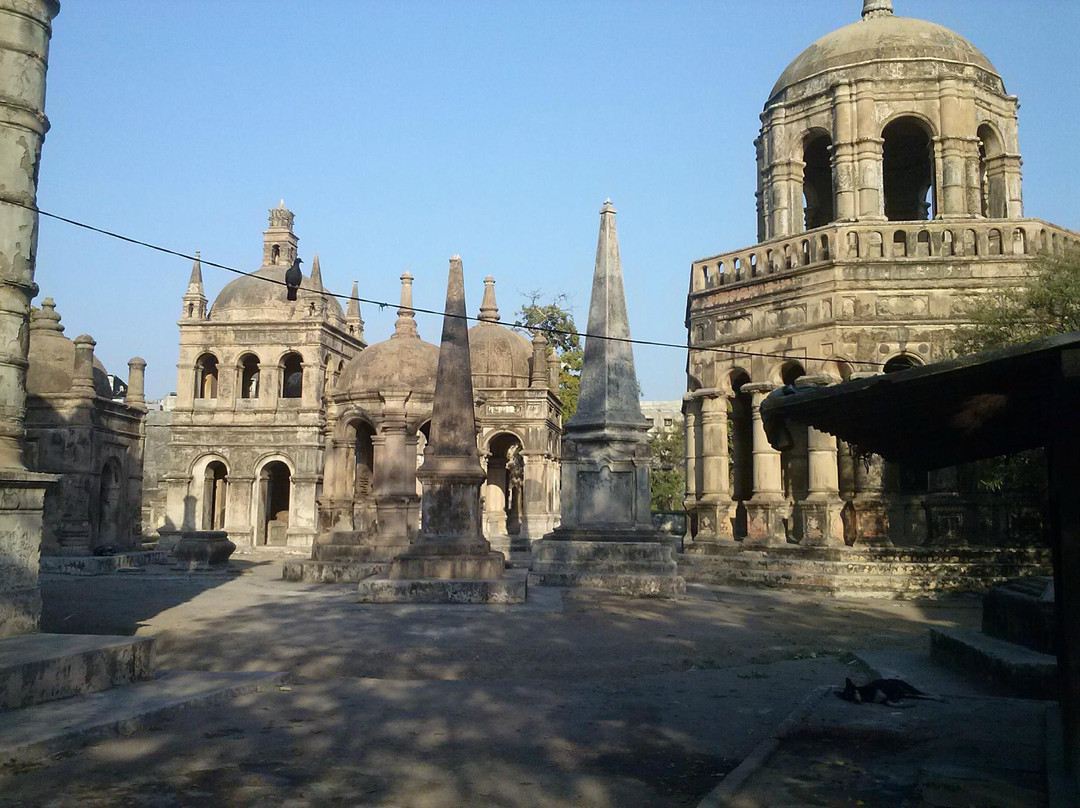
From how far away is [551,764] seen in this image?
563cm

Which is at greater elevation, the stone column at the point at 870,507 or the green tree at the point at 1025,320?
the green tree at the point at 1025,320

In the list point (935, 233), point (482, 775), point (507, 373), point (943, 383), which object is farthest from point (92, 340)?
point (943, 383)

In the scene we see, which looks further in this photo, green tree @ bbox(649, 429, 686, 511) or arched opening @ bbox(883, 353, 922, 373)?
green tree @ bbox(649, 429, 686, 511)

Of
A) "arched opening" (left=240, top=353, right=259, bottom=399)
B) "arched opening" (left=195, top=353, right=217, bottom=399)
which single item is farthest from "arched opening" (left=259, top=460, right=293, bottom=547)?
"arched opening" (left=195, top=353, right=217, bottom=399)

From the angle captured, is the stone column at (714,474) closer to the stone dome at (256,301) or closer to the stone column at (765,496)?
the stone column at (765,496)

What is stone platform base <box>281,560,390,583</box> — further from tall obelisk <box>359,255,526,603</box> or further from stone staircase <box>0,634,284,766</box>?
stone staircase <box>0,634,284,766</box>

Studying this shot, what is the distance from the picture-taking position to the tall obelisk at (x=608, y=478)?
15.2 meters

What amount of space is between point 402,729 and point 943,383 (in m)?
4.14

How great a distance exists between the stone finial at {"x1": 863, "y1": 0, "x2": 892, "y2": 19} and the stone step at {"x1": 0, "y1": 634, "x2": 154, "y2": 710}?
19.7 meters

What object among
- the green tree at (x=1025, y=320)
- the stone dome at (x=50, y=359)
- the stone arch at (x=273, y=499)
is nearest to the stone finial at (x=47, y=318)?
the stone dome at (x=50, y=359)

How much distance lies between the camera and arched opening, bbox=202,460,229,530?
39.6 metres

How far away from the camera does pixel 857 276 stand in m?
17.7

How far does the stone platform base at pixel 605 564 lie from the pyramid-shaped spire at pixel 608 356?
6.80 feet

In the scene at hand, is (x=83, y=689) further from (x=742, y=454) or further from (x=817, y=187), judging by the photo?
(x=817, y=187)
